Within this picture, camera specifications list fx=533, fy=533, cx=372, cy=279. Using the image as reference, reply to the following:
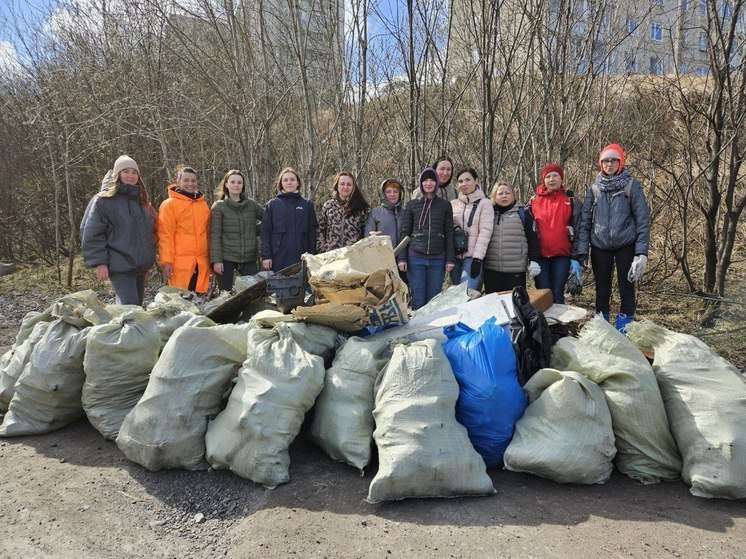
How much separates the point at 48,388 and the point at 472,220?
3142 millimetres

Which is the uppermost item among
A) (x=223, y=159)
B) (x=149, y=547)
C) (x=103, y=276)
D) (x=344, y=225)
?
(x=223, y=159)

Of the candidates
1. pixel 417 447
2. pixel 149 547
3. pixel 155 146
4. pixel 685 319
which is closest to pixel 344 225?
pixel 417 447

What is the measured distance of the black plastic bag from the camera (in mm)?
2787

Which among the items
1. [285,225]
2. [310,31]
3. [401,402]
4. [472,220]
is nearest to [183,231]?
[285,225]

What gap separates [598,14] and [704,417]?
14.3 ft

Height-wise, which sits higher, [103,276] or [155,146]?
[155,146]

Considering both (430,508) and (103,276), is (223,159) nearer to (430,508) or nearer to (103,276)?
(103,276)

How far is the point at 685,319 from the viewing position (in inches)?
213

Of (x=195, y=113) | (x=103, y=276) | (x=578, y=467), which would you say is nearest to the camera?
(x=578, y=467)

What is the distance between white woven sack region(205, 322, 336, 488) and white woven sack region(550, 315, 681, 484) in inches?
54.5

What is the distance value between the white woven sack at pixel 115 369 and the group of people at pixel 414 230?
1356 mm

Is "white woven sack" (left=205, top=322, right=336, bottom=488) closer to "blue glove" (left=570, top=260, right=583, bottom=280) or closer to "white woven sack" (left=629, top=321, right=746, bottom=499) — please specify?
"white woven sack" (left=629, top=321, right=746, bottom=499)

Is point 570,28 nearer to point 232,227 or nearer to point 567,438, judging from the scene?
point 232,227

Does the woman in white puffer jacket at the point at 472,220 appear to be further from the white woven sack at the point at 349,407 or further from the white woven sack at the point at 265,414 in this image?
the white woven sack at the point at 265,414
